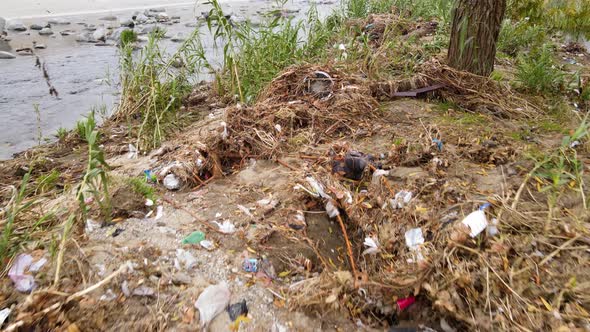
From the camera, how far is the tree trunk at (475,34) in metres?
2.78

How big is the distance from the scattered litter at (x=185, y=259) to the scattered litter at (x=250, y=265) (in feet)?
0.63

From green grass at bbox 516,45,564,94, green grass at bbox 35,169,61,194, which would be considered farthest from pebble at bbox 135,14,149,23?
green grass at bbox 516,45,564,94

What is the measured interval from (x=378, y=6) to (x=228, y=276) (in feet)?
18.5

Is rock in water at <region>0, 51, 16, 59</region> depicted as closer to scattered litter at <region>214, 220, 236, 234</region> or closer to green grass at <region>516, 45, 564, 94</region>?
scattered litter at <region>214, 220, 236, 234</region>

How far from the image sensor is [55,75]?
4750 mm

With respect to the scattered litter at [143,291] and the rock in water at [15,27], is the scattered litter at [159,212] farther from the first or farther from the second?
the rock in water at [15,27]

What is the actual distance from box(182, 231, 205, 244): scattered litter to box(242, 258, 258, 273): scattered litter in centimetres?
23

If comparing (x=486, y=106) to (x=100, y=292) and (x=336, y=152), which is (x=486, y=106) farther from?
(x=100, y=292)

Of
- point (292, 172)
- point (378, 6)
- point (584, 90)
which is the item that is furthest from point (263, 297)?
point (378, 6)

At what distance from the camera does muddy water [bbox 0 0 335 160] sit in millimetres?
3631

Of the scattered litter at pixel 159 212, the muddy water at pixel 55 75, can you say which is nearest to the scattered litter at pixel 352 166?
the scattered litter at pixel 159 212

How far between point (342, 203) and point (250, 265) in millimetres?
532

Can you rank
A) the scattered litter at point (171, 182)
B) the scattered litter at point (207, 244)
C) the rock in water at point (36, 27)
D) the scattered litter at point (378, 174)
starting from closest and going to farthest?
1. the scattered litter at point (207, 244)
2. the scattered litter at point (378, 174)
3. the scattered litter at point (171, 182)
4. the rock in water at point (36, 27)

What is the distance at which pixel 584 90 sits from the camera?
10.1 feet
